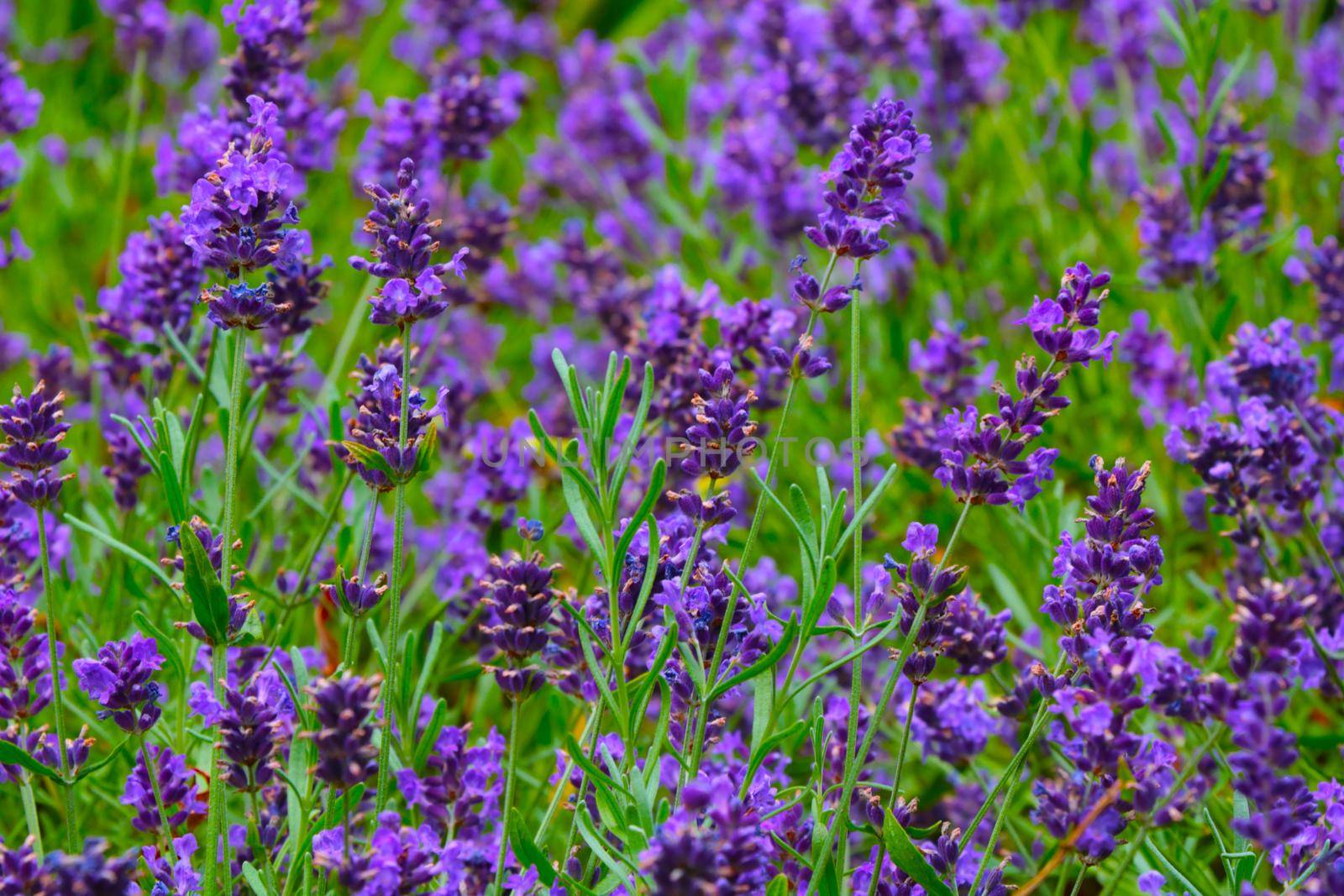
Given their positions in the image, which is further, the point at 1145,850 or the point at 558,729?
the point at 558,729

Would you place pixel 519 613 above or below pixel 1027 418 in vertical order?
below

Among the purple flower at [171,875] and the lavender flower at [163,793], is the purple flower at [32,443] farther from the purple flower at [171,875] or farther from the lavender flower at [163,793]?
the purple flower at [171,875]

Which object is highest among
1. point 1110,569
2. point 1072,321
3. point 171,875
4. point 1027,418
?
point 1072,321

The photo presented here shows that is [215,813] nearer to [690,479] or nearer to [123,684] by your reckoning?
[123,684]

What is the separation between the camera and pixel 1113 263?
3.66 metres

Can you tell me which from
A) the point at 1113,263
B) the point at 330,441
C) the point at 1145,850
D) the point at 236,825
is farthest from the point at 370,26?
the point at 1145,850

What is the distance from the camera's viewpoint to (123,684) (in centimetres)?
175

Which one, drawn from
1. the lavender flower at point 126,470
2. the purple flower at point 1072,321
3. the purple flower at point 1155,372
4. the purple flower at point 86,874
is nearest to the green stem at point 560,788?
the purple flower at point 86,874

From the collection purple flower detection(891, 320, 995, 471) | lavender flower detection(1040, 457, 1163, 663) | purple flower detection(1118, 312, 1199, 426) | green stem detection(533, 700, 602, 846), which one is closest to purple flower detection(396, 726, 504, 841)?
green stem detection(533, 700, 602, 846)

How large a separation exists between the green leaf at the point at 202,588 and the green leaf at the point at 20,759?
0.28 meters

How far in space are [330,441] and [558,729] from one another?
624mm

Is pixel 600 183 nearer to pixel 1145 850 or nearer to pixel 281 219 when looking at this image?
pixel 281 219

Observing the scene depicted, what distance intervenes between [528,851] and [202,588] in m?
0.53

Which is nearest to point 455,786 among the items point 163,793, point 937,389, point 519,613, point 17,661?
point 519,613
